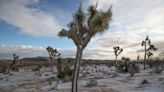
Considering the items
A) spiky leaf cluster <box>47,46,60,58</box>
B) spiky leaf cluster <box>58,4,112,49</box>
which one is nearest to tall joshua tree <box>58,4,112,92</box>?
spiky leaf cluster <box>58,4,112,49</box>

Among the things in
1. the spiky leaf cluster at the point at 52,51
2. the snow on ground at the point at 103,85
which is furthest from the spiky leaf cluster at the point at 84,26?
the spiky leaf cluster at the point at 52,51

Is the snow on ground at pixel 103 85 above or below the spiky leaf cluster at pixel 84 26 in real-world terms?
below

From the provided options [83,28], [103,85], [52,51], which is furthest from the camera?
[52,51]

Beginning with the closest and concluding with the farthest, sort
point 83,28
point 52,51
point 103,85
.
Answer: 1. point 83,28
2. point 103,85
3. point 52,51

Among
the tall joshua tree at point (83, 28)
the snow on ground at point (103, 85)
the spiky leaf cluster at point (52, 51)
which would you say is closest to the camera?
the tall joshua tree at point (83, 28)

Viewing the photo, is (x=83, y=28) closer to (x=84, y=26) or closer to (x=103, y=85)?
(x=84, y=26)

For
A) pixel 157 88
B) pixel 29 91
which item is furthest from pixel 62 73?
pixel 157 88

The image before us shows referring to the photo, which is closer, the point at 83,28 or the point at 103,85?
the point at 83,28

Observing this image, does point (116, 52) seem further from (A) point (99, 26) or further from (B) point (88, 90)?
(A) point (99, 26)

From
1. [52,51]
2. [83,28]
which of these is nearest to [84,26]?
[83,28]

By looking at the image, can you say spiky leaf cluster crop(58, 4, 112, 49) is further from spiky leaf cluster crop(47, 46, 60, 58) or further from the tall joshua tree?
spiky leaf cluster crop(47, 46, 60, 58)

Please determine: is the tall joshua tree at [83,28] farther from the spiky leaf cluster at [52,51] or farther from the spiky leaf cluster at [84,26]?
the spiky leaf cluster at [52,51]

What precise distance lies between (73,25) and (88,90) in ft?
18.6

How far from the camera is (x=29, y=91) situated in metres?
19.4
